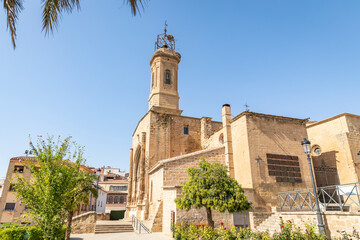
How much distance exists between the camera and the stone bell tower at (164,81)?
977 inches

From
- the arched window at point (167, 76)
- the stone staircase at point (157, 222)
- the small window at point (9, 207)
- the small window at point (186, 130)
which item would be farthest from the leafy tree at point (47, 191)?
the small window at point (9, 207)

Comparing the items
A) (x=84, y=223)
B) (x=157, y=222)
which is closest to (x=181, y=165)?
(x=157, y=222)

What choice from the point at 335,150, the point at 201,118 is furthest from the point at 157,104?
the point at 335,150

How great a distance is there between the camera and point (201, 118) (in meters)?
24.1

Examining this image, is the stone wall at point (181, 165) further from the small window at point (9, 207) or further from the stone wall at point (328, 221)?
the small window at point (9, 207)

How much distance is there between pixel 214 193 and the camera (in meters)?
9.86

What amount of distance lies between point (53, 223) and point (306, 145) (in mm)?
9688

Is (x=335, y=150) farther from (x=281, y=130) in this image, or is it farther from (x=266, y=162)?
(x=266, y=162)

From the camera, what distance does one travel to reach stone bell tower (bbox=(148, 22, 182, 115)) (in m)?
24.8

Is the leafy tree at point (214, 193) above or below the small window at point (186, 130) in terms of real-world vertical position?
below

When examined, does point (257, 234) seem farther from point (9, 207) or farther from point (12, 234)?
point (9, 207)

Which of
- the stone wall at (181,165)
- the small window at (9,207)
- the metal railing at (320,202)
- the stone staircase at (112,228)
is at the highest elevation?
the stone wall at (181,165)

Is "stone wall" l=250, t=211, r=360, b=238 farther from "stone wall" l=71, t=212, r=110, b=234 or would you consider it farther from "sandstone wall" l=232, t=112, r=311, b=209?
"stone wall" l=71, t=212, r=110, b=234

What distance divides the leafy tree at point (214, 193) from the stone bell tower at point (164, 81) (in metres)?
14.3
